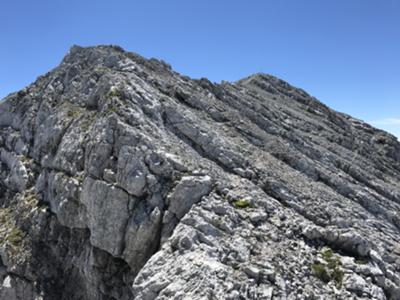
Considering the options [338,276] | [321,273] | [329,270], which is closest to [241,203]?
[321,273]

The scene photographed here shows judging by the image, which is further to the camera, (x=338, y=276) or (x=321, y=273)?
(x=338, y=276)

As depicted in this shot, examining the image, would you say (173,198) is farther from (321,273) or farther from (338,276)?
(338,276)

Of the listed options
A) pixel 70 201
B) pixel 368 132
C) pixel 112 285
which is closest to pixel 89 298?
pixel 112 285

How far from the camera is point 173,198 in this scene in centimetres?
2559

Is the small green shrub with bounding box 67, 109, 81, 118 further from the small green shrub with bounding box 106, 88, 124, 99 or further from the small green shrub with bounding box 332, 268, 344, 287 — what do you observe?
the small green shrub with bounding box 332, 268, 344, 287

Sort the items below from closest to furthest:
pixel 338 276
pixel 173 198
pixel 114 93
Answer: pixel 338 276 < pixel 173 198 < pixel 114 93

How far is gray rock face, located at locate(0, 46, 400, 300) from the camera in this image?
21.7 m

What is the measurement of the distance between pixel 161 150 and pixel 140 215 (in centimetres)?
520

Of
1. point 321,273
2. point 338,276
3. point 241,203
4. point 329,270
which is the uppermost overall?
point 241,203

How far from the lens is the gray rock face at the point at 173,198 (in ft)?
71.1

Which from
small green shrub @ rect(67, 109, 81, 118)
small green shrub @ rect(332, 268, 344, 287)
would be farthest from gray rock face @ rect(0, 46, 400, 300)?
small green shrub @ rect(67, 109, 81, 118)

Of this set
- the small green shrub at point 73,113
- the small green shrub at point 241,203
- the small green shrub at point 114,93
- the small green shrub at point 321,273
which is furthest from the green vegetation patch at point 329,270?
the small green shrub at point 73,113

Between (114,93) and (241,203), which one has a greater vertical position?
(114,93)

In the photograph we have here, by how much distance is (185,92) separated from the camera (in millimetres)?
41469
